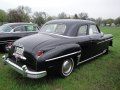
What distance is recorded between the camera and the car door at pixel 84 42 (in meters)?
5.18

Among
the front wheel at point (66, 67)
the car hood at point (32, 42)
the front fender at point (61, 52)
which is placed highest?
the car hood at point (32, 42)

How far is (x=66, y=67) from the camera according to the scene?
15.2 ft

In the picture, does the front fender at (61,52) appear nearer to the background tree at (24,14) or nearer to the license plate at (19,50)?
the license plate at (19,50)

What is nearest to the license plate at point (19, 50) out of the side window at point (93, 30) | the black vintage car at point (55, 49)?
the black vintage car at point (55, 49)

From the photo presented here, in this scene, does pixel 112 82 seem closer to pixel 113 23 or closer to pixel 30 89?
pixel 30 89

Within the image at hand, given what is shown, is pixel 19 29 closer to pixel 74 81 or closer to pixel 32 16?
pixel 74 81

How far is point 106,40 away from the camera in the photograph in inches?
275

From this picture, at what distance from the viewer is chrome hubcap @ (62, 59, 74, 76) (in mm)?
4543

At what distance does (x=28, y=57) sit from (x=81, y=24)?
2307 millimetres

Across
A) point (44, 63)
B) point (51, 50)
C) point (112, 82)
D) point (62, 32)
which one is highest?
point (62, 32)

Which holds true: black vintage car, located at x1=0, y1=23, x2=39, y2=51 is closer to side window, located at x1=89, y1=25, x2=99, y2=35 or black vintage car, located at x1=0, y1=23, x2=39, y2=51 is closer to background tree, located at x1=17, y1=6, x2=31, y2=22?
side window, located at x1=89, y1=25, x2=99, y2=35

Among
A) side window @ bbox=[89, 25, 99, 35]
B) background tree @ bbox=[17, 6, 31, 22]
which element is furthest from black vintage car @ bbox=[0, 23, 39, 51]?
background tree @ bbox=[17, 6, 31, 22]

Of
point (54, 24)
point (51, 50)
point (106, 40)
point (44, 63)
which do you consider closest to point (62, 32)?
point (54, 24)

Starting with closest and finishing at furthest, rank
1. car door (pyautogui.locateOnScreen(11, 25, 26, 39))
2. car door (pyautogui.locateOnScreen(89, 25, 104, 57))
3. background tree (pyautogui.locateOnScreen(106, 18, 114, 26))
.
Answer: car door (pyautogui.locateOnScreen(89, 25, 104, 57))
car door (pyautogui.locateOnScreen(11, 25, 26, 39))
background tree (pyautogui.locateOnScreen(106, 18, 114, 26))
